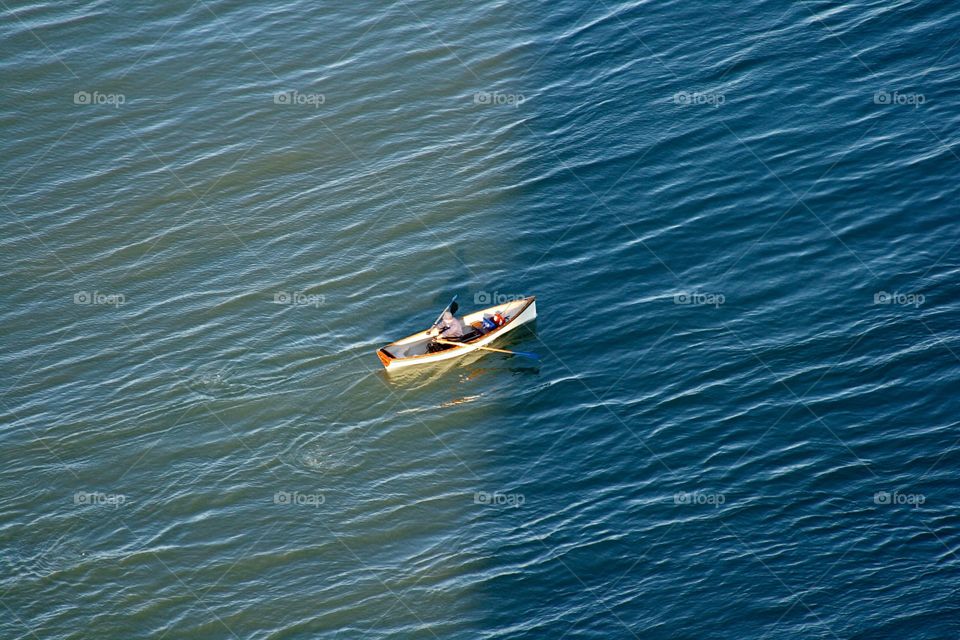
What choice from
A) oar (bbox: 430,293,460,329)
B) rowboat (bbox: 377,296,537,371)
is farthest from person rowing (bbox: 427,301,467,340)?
rowboat (bbox: 377,296,537,371)

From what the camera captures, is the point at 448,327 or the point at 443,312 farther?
the point at 443,312

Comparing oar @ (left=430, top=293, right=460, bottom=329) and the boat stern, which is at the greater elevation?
oar @ (left=430, top=293, right=460, bottom=329)

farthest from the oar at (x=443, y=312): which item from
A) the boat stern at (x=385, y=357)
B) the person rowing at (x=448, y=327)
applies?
the boat stern at (x=385, y=357)

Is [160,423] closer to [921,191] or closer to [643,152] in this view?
[643,152]

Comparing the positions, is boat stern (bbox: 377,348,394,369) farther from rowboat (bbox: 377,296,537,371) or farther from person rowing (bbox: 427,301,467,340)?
person rowing (bbox: 427,301,467,340)

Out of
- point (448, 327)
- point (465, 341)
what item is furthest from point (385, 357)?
point (465, 341)

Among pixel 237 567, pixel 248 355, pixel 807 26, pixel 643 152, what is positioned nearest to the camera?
pixel 237 567

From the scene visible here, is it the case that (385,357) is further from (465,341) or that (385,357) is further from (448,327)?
(465,341)

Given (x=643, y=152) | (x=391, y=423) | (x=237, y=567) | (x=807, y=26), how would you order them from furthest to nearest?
(x=807, y=26) < (x=643, y=152) < (x=391, y=423) < (x=237, y=567)

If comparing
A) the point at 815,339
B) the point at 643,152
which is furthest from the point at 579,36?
the point at 815,339
